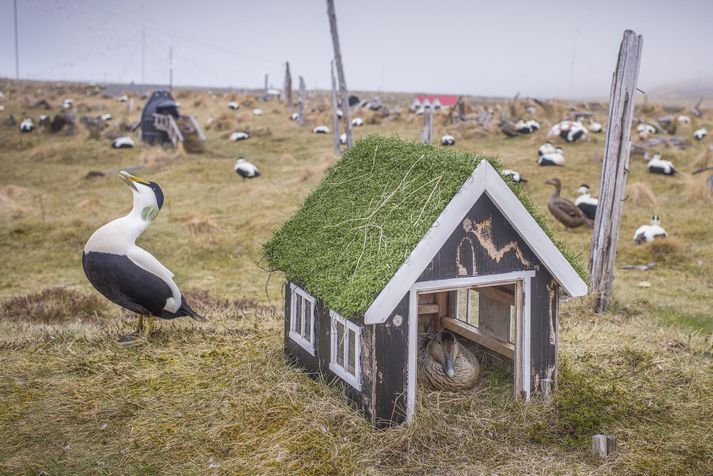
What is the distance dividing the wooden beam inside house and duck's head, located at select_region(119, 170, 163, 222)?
10.8 feet

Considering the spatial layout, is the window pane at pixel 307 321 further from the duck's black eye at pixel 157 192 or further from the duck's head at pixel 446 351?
the duck's black eye at pixel 157 192

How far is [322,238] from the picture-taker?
6.24m

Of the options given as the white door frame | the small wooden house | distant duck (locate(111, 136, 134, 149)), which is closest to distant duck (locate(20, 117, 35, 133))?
distant duck (locate(111, 136, 134, 149))

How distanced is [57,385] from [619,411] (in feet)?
17.3

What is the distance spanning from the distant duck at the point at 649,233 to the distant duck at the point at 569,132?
12411mm

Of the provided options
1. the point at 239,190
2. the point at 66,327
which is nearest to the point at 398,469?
the point at 66,327

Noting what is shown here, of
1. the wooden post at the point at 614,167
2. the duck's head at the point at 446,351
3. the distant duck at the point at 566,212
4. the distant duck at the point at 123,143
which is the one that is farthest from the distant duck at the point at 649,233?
the distant duck at the point at 123,143

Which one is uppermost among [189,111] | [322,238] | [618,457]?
[189,111]

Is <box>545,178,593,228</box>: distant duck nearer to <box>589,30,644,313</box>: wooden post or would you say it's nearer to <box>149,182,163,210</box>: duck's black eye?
<box>589,30,644,313</box>: wooden post

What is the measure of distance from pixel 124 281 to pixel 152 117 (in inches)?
864

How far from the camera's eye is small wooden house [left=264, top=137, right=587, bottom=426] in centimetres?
529

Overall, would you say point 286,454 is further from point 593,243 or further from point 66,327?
point 593,243

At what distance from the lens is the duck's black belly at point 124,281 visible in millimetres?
7051

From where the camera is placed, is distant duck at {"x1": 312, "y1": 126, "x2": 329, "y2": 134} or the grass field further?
distant duck at {"x1": 312, "y1": 126, "x2": 329, "y2": 134}
